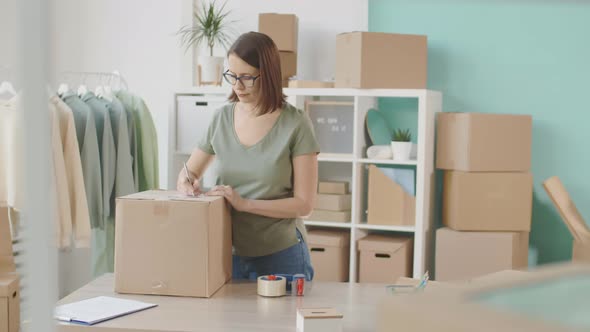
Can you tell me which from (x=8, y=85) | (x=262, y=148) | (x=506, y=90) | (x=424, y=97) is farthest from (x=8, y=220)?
(x=506, y=90)

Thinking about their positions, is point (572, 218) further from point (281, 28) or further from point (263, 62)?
point (263, 62)

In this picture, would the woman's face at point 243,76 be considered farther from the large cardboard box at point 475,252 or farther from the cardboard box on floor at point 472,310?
the large cardboard box at point 475,252

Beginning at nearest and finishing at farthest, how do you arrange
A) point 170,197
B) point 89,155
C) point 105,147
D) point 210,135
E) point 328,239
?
1. point 170,197
2. point 210,135
3. point 89,155
4. point 105,147
5. point 328,239

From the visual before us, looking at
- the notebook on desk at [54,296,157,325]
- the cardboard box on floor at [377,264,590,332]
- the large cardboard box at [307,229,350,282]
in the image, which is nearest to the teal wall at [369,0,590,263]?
the large cardboard box at [307,229,350,282]

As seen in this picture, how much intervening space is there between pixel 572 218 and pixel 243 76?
7.47ft

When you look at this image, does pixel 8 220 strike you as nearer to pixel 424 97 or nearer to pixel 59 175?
pixel 59 175

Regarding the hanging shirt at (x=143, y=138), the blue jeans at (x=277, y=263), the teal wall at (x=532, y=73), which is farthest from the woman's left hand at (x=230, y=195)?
the teal wall at (x=532, y=73)

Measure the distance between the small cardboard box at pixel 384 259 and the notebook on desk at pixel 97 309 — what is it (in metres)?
2.33

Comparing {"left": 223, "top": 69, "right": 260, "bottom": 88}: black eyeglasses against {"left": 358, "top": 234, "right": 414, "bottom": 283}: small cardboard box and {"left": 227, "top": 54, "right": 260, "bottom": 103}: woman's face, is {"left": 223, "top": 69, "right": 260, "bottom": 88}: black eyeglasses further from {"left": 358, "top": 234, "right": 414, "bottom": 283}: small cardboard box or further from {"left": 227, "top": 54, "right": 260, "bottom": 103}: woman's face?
{"left": 358, "top": 234, "right": 414, "bottom": 283}: small cardboard box

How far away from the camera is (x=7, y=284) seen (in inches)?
118

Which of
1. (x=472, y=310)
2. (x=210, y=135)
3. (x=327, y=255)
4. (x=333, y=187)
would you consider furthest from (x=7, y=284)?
(x=472, y=310)

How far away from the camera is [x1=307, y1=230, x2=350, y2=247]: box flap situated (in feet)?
13.9

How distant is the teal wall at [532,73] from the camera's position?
434cm

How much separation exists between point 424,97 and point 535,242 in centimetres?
116
